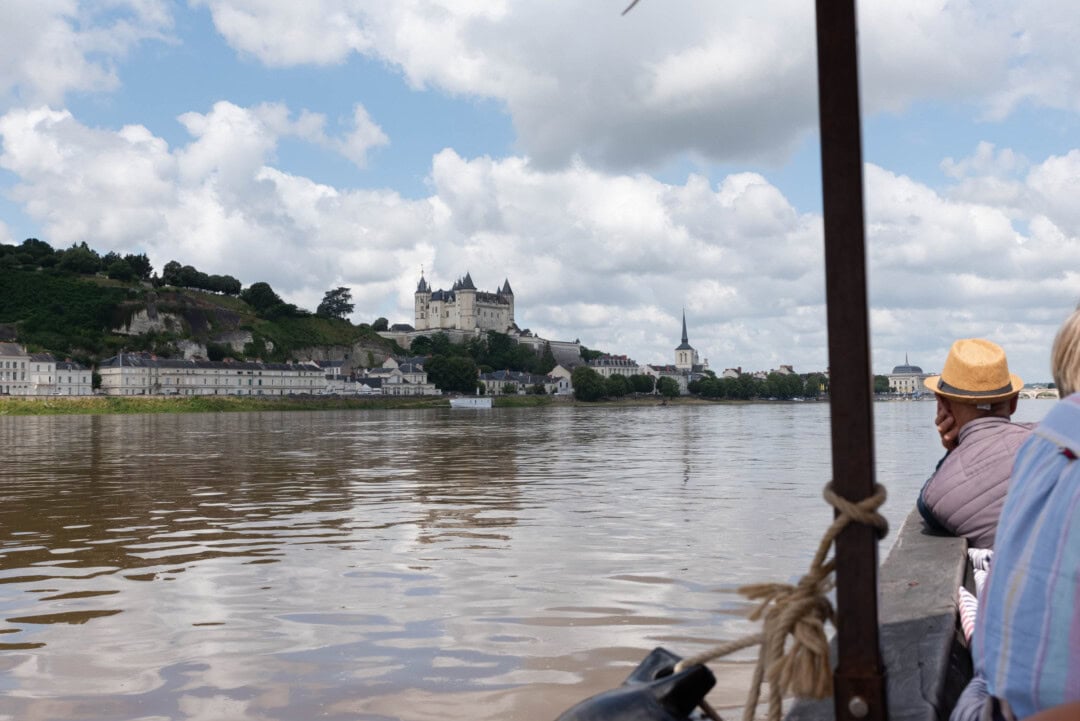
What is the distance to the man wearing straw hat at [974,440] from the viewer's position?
423 cm

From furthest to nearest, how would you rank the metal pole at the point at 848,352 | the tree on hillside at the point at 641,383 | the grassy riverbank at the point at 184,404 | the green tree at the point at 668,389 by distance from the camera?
the tree on hillside at the point at 641,383 → the green tree at the point at 668,389 → the grassy riverbank at the point at 184,404 → the metal pole at the point at 848,352

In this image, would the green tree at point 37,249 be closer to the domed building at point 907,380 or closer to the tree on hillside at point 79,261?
the tree on hillside at point 79,261

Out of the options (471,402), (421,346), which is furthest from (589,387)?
(421,346)

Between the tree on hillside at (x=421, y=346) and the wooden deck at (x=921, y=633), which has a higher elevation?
the tree on hillside at (x=421, y=346)

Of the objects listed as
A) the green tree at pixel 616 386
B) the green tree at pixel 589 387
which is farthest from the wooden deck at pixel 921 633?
the green tree at pixel 616 386

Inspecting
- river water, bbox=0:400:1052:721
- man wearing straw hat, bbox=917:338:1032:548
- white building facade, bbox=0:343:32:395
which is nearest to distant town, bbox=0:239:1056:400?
white building facade, bbox=0:343:32:395

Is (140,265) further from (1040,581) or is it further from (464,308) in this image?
(1040,581)

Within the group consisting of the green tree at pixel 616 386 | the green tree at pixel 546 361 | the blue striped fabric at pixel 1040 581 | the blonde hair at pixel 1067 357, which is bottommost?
the blue striped fabric at pixel 1040 581

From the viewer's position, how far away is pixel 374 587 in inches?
275

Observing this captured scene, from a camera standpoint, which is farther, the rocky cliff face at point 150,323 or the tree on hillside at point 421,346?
the tree on hillside at point 421,346

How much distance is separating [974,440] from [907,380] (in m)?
204

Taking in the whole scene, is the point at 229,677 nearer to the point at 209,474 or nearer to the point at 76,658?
the point at 76,658

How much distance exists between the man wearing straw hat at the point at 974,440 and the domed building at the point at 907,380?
195600mm

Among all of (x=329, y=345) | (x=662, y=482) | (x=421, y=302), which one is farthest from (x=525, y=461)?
(x=421, y=302)
